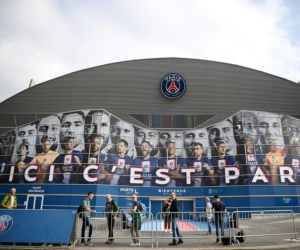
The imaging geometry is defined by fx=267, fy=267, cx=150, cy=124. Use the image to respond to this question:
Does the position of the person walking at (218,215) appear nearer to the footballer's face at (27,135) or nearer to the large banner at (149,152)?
the large banner at (149,152)

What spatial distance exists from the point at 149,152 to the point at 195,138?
15.8 ft

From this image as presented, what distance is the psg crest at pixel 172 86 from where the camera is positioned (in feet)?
91.8

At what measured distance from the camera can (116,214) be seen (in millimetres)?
9891

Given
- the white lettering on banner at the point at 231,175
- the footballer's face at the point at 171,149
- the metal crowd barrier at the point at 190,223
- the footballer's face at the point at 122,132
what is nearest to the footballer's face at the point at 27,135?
the footballer's face at the point at 122,132

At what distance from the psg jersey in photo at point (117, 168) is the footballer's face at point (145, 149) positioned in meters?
1.70

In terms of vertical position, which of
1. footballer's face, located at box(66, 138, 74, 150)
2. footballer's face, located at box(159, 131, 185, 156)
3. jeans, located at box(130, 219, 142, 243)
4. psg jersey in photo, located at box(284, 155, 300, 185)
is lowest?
jeans, located at box(130, 219, 142, 243)

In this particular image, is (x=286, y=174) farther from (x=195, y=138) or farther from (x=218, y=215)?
(x=218, y=215)

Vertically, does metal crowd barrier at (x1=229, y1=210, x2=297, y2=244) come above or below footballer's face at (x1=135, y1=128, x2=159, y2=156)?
below

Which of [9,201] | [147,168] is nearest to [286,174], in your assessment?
[147,168]

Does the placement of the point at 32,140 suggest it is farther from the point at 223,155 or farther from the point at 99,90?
the point at 223,155

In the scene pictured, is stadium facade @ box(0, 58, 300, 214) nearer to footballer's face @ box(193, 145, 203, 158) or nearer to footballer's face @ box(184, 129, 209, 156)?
footballer's face @ box(184, 129, 209, 156)

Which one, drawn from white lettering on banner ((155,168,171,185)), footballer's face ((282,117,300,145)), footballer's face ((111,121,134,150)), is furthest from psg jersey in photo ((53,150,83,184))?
footballer's face ((282,117,300,145))

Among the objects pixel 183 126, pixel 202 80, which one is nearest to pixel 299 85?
pixel 202 80

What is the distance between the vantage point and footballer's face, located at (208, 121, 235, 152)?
25.7 metres
